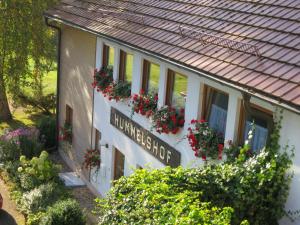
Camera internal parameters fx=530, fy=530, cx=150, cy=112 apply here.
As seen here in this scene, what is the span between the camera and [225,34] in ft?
29.1

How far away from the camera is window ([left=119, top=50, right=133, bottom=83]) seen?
12.1 meters

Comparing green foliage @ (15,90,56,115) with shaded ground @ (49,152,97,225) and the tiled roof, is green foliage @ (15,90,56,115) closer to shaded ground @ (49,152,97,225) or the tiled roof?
shaded ground @ (49,152,97,225)

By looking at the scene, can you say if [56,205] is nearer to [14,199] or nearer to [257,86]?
[14,199]

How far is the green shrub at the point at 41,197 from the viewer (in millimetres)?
12688

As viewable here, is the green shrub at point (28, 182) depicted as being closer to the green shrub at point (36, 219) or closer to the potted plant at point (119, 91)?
the green shrub at point (36, 219)

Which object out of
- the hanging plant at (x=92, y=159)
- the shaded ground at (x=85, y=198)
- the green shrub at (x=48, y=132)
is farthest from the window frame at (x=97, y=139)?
the green shrub at (x=48, y=132)

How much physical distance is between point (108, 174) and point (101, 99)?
1962 mm

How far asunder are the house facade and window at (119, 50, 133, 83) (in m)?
0.02

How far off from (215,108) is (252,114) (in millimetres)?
1034

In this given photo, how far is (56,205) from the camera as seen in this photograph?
11.8 metres

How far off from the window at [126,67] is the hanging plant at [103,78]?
579 millimetres

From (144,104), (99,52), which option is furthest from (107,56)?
(144,104)

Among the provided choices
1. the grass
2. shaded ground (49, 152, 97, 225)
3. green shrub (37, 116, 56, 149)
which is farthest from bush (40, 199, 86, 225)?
the grass

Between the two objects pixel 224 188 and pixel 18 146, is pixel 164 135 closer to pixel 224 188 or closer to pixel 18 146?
pixel 224 188
